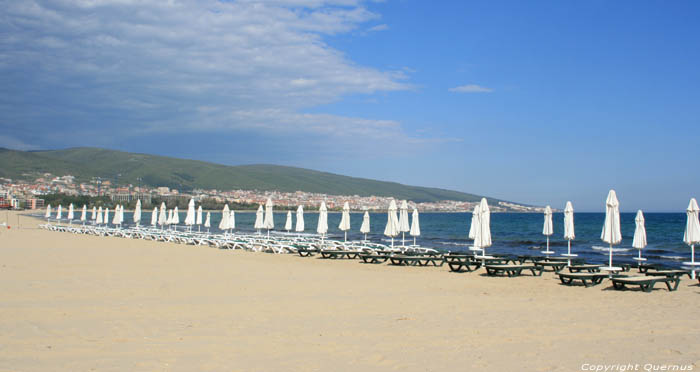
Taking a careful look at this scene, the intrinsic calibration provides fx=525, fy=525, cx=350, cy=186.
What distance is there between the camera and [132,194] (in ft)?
334

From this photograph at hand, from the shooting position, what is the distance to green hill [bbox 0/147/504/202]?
10825cm

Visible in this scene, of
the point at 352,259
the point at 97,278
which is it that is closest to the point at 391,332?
the point at 97,278

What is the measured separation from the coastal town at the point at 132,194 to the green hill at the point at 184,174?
397 cm

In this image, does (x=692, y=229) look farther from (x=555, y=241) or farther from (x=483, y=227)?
(x=555, y=241)

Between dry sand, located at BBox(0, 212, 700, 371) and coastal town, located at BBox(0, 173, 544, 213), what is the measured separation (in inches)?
2536

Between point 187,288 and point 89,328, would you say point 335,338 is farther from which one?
point 187,288

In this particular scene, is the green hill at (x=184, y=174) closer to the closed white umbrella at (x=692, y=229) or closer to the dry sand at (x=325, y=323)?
the dry sand at (x=325, y=323)

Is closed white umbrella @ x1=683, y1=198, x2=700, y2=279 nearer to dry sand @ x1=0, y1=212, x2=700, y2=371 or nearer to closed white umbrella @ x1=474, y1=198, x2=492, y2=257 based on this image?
dry sand @ x1=0, y1=212, x2=700, y2=371

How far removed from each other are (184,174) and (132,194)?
2741 centimetres

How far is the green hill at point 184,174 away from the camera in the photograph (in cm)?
10825

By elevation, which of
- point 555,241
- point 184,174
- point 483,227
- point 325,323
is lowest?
point 325,323
